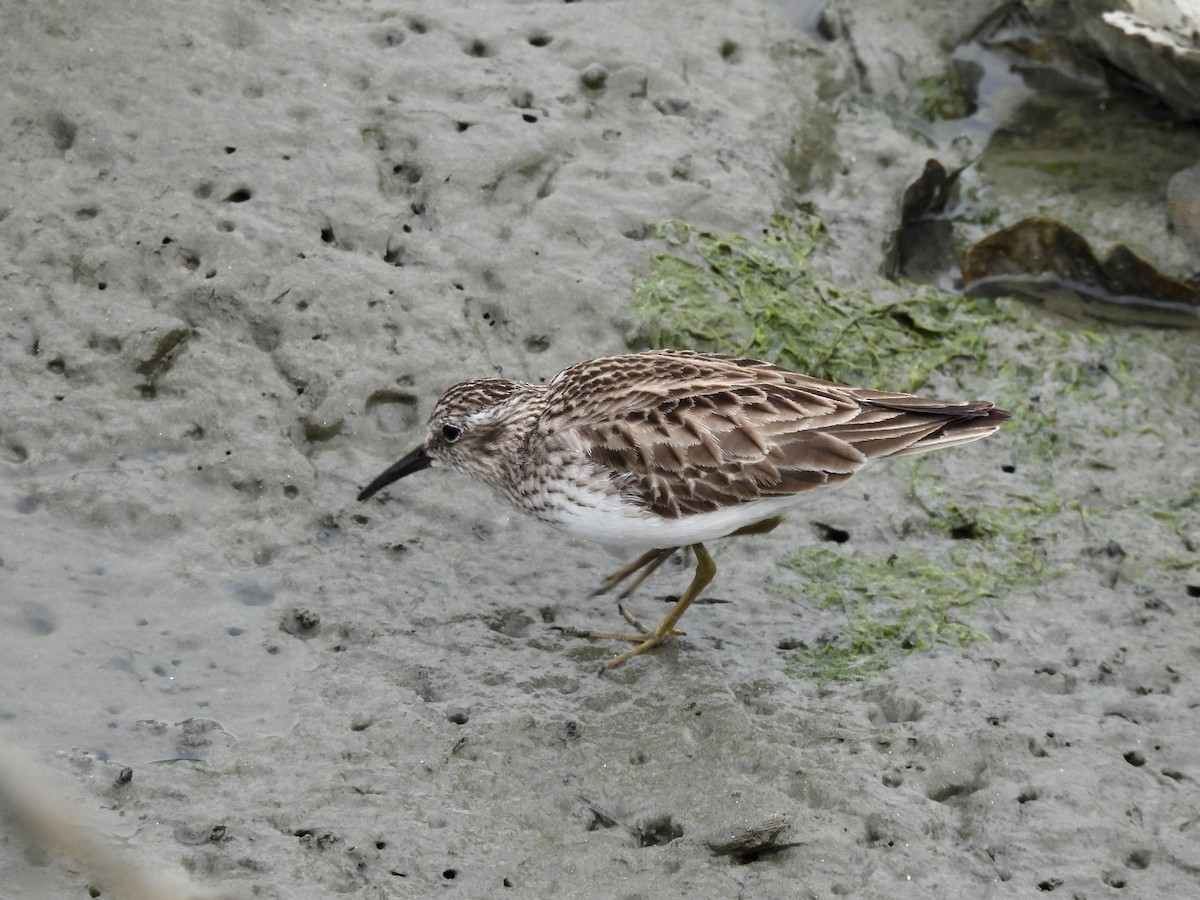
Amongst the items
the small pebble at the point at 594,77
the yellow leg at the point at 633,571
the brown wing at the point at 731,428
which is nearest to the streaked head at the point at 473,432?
the brown wing at the point at 731,428

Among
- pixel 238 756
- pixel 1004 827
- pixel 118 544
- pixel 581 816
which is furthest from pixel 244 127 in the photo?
pixel 1004 827

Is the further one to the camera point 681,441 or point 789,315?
point 789,315

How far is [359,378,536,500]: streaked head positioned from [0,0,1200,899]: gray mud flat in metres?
0.36

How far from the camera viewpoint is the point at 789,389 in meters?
6.70

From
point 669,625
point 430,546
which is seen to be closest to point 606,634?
point 669,625

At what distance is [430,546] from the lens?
7223 millimetres

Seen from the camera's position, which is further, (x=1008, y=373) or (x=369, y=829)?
(x=1008, y=373)

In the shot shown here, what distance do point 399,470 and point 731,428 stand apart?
183 centimetres

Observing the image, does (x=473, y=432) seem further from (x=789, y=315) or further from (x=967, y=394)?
(x=967, y=394)

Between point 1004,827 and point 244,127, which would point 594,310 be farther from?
point 1004,827

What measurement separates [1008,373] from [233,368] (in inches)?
196

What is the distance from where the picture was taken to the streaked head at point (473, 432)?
23.0ft

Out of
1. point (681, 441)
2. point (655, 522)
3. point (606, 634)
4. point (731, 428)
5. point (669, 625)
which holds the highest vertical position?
point (731, 428)

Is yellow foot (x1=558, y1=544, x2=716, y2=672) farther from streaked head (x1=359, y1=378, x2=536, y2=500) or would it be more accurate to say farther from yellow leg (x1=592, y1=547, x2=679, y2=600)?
streaked head (x1=359, y1=378, x2=536, y2=500)
